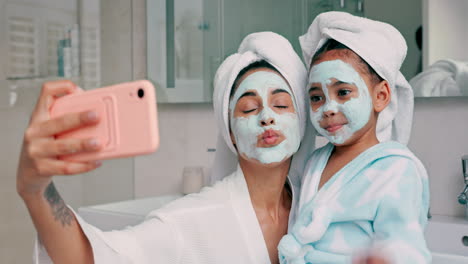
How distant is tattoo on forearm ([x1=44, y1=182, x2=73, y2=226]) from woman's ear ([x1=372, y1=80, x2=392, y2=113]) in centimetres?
54

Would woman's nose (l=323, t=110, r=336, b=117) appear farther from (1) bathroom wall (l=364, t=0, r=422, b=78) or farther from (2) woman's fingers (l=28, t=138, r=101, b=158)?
(1) bathroom wall (l=364, t=0, r=422, b=78)

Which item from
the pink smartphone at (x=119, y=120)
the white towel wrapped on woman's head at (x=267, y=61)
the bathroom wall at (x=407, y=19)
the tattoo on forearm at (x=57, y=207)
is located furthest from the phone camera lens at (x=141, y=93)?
the bathroom wall at (x=407, y=19)

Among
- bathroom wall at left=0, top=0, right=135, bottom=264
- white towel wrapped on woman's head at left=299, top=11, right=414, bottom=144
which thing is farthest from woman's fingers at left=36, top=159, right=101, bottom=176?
bathroom wall at left=0, top=0, right=135, bottom=264

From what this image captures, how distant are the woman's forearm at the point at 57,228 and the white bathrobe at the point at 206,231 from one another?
0.12 m

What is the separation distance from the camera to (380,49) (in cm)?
94

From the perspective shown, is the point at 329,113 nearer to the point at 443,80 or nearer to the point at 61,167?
the point at 61,167

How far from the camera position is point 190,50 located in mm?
2354

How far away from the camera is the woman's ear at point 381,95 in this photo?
3.13ft

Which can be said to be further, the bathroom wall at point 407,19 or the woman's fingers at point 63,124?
the bathroom wall at point 407,19

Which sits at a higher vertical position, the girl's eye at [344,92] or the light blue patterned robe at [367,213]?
the girl's eye at [344,92]

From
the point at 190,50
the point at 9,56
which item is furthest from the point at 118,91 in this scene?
the point at 190,50

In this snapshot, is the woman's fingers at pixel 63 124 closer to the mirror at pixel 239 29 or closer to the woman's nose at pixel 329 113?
the woman's nose at pixel 329 113

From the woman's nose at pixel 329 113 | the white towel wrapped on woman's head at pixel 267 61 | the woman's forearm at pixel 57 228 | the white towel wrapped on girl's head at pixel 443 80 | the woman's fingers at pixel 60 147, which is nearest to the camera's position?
the woman's fingers at pixel 60 147

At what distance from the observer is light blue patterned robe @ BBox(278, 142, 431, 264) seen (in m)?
0.81
